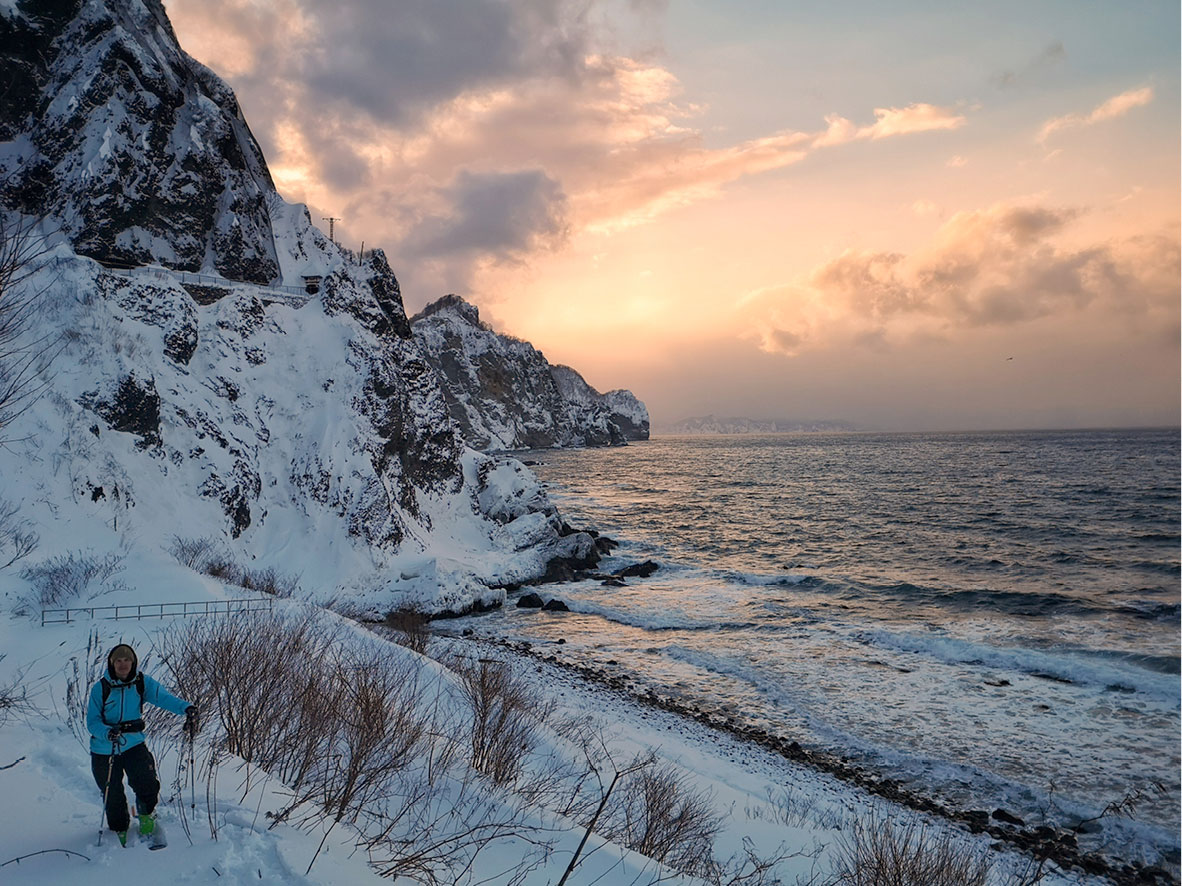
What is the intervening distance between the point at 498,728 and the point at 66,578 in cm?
1610

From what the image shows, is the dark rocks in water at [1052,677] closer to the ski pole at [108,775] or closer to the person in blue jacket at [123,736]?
the person in blue jacket at [123,736]

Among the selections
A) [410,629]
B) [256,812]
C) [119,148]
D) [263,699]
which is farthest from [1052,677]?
[119,148]

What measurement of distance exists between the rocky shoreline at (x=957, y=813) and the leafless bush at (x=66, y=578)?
1573 cm

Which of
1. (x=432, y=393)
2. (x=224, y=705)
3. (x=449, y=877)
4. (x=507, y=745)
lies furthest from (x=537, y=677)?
(x=432, y=393)

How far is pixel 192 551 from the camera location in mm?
25297

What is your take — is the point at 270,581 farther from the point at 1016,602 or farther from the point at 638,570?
the point at 1016,602

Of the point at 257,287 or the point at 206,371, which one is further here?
the point at 257,287

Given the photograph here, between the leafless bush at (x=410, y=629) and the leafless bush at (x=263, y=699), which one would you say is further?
the leafless bush at (x=410, y=629)

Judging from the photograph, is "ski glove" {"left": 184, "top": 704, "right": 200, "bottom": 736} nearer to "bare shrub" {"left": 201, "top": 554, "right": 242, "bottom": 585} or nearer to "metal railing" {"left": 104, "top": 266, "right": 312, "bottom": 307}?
"bare shrub" {"left": 201, "top": 554, "right": 242, "bottom": 585}

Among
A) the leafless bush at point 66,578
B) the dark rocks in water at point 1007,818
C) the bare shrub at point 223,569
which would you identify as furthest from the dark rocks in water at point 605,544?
the dark rocks in water at point 1007,818

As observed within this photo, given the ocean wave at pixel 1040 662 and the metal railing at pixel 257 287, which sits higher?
the metal railing at pixel 257 287

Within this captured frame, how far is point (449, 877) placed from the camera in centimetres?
614

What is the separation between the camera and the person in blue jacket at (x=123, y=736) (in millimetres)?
5438

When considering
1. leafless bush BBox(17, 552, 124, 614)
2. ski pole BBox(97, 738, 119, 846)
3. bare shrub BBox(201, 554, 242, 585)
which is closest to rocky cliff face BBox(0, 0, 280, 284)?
bare shrub BBox(201, 554, 242, 585)
